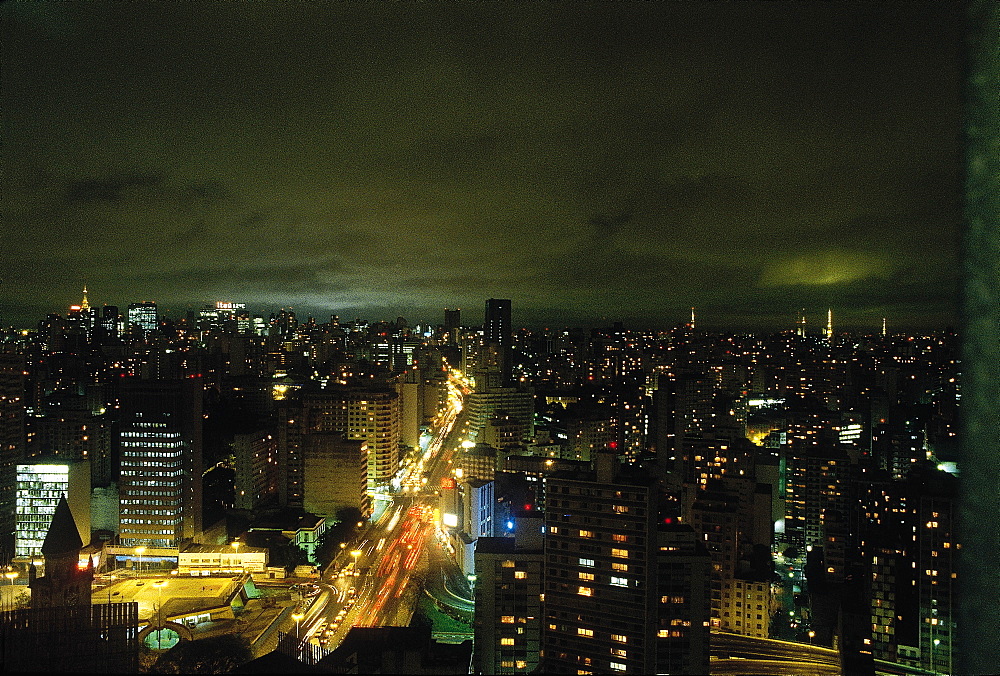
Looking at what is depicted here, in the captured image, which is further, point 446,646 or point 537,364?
point 537,364

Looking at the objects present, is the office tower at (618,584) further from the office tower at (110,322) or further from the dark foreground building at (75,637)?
the office tower at (110,322)

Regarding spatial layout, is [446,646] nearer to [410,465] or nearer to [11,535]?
[11,535]

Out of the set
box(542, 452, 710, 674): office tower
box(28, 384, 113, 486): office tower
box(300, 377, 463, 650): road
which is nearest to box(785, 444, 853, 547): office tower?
box(542, 452, 710, 674): office tower

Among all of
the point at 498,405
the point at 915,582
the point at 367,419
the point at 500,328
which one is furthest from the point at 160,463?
the point at 500,328

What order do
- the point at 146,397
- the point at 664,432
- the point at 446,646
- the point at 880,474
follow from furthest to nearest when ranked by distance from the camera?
the point at 664,432
the point at 146,397
the point at 880,474
the point at 446,646

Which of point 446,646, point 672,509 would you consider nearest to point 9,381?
point 446,646

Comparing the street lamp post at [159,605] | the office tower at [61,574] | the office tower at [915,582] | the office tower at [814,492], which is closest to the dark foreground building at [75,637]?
the office tower at [61,574]
